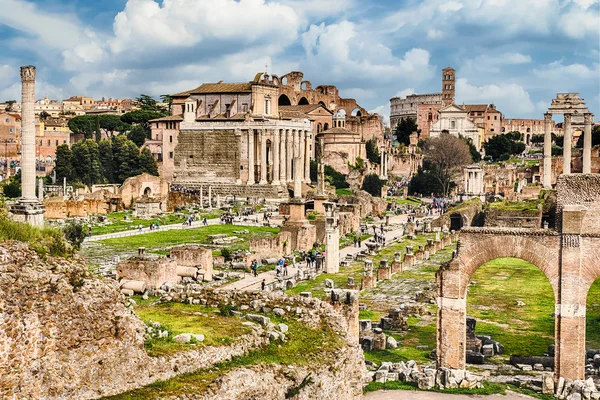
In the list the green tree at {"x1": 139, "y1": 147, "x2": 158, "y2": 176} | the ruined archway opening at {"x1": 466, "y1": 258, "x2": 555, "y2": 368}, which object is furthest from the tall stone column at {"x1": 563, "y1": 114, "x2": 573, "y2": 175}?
the green tree at {"x1": 139, "y1": 147, "x2": 158, "y2": 176}

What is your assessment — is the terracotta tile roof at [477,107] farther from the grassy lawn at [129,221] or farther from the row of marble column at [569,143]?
the grassy lawn at [129,221]

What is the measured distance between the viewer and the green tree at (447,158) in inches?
3263

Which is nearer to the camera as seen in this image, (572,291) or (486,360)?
(572,291)

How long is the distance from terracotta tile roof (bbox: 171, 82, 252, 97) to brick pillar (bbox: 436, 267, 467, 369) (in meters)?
59.5

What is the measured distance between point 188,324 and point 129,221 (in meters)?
34.0

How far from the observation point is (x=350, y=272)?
1188 inches

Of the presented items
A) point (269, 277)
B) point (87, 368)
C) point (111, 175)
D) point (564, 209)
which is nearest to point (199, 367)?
point (87, 368)

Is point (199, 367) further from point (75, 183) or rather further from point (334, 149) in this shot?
point (334, 149)

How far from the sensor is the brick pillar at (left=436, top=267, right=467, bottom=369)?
1529cm

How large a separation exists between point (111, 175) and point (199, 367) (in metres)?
65.2

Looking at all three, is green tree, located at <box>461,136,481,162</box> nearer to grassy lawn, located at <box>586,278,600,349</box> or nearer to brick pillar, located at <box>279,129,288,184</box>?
brick pillar, located at <box>279,129,288,184</box>

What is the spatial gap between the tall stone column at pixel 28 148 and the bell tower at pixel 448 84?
359 ft

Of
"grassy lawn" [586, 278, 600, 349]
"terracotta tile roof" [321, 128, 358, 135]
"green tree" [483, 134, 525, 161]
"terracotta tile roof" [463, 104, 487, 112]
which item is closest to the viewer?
"grassy lawn" [586, 278, 600, 349]

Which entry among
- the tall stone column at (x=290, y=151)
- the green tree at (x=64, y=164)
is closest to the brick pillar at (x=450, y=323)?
the tall stone column at (x=290, y=151)
